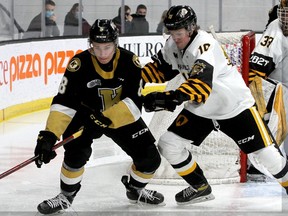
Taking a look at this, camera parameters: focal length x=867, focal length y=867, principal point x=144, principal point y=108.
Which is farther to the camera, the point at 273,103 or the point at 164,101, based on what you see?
the point at 273,103

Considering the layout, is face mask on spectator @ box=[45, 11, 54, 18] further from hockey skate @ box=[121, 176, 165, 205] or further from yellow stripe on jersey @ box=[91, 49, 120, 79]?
yellow stripe on jersey @ box=[91, 49, 120, 79]

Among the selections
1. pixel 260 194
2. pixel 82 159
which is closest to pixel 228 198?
pixel 260 194

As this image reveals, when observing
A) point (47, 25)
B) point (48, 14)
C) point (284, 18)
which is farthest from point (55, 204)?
point (48, 14)

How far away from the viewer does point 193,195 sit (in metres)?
4.28

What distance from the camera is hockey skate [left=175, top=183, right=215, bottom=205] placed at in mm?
4277

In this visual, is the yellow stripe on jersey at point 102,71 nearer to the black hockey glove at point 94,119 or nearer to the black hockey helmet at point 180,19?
the black hockey glove at point 94,119

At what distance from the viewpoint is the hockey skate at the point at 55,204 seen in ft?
13.3

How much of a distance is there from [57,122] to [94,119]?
17 cm

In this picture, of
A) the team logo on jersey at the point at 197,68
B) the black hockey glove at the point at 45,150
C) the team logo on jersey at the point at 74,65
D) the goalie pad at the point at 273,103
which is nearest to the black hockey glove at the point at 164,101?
the team logo on jersey at the point at 197,68

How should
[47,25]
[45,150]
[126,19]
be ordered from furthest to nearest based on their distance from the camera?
[126,19], [47,25], [45,150]

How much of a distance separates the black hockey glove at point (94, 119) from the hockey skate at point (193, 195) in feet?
2.01

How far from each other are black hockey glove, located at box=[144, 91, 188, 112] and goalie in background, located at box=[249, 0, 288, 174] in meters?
0.91

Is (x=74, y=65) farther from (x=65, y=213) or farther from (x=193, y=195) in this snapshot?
(x=193, y=195)

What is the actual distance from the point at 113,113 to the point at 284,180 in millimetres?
908
